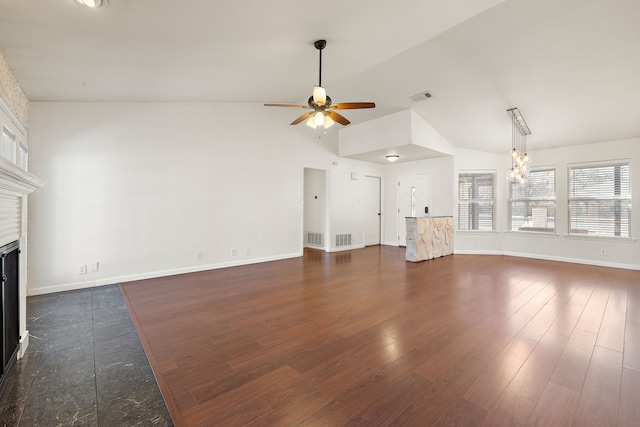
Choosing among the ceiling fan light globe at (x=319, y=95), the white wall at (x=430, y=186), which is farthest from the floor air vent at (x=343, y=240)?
the ceiling fan light globe at (x=319, y=95)

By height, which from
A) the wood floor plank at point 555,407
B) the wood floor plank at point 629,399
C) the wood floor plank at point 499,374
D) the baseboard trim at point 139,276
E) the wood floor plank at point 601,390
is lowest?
the wood floor plank at point 629,399

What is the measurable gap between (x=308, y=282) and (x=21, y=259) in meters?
3.20

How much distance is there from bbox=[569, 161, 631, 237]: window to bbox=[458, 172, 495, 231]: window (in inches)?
59.0

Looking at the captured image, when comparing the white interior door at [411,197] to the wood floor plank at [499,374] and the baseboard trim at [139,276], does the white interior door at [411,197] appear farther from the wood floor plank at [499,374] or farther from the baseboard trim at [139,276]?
the wood floor plank at [499,374]

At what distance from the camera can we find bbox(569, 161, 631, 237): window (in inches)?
216

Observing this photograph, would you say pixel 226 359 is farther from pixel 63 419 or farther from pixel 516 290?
pixel 516 290

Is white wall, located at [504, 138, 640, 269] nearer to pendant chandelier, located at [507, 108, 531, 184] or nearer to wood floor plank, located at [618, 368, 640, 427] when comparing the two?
pendant chandelier, located at [507, 108, 531, 184]

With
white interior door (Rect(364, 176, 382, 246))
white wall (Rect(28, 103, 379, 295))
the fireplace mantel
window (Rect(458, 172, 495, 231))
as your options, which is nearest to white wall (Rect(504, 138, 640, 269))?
window (Rect(458, 172, 495, 231))

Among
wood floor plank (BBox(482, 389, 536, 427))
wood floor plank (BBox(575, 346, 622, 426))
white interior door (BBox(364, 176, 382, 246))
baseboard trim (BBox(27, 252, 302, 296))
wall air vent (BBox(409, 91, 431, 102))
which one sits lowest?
wood floor plank (BBox(575, 346, 622, 426))

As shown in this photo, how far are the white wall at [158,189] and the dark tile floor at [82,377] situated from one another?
1249 mm

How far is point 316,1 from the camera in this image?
2402mm

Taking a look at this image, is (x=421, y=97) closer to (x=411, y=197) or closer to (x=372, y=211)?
(x=411, y=197)

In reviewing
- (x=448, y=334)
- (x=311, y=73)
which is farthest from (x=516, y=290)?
(x=311, y=73)

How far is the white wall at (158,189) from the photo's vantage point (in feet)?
12.8
